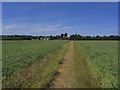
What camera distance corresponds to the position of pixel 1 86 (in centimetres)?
1212

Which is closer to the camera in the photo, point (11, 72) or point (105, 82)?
point (105, 82)

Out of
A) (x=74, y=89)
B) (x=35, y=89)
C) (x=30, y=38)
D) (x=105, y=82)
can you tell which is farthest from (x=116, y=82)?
(x=30, y=38)

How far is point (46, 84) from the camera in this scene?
1246cm

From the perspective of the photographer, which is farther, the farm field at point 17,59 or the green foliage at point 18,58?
the green foliage at point 18,58

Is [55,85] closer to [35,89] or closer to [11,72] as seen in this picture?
[35,89]

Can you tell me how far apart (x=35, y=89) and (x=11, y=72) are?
17.7 ft

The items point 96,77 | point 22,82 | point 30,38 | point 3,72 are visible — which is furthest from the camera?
point 30,38

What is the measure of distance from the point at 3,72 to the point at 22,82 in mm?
3576

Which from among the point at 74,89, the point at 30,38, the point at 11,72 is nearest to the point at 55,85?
the point at 74,89

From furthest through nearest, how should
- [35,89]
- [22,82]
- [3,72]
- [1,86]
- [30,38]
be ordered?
[30,38] → [3,72] → [22,82] → [1,86] → [35,89]

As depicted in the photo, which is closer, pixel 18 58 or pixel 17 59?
pixel 17 59

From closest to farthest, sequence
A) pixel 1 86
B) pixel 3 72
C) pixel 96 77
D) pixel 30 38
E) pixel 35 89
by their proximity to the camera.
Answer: pixel 35 89 → pixel 1 86 → pixel 96 77 → pixel 3 72 → pixel 30 38

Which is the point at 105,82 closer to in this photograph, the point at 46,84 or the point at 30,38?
the point at 46,84

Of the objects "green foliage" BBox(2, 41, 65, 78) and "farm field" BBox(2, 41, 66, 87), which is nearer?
"farm field" BBox(2, 41, 66, 87)
